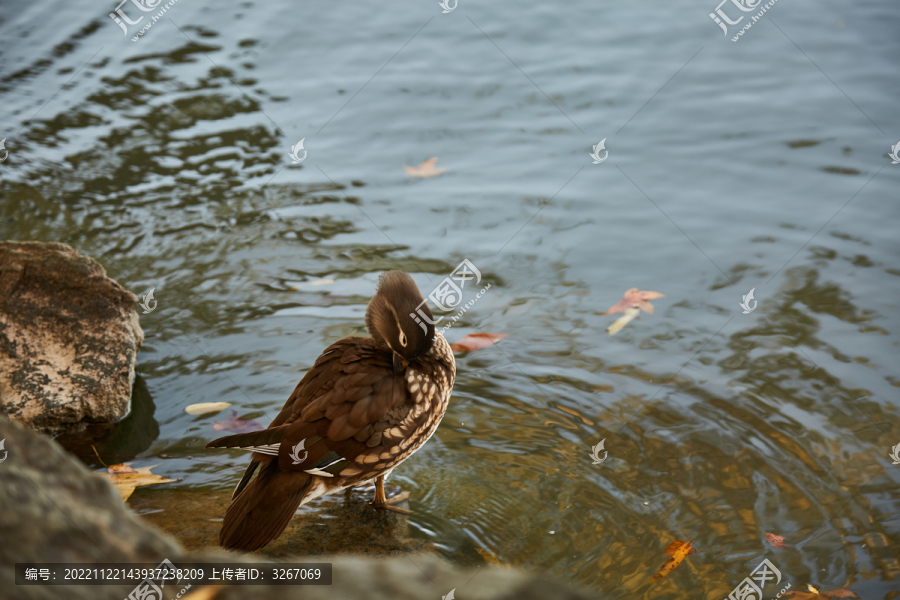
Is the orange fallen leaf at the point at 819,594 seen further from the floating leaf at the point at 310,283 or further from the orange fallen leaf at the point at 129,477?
the floating leaf at the point at 310,283

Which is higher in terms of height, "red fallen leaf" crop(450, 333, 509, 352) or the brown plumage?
the brown plumage

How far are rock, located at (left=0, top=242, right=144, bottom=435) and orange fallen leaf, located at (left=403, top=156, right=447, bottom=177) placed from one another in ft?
8.72

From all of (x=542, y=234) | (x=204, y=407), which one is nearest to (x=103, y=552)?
(x=204, y=407)

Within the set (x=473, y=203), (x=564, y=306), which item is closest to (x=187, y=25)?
(x=473, y=203)

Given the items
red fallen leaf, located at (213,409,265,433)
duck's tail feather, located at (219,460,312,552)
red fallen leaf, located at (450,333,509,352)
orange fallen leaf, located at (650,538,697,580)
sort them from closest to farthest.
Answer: duck's tail feather, located at (219,460,312,552) < orange fallen leaf, located at (650,538,697,580) < red fallen leaf, located at (213,409,265,433) < red fallen leaf, located at (450,333,509,352)

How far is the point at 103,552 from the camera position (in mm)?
986

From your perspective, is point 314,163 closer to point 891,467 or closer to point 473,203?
point 473,203

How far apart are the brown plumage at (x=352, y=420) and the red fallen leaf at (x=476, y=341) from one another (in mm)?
1051

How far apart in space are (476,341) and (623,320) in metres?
0.98

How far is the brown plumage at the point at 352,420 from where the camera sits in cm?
270

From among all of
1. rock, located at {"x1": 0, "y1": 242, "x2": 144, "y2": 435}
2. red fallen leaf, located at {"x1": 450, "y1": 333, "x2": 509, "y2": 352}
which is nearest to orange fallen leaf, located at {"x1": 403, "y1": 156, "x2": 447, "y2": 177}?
red fallen leaf, located at {"x1": 450, "y1": 333, "x2": 509, "y2": 352}

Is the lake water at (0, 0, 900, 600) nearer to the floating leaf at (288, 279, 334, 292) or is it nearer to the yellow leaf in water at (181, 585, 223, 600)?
the floating leaf at (288, 279, 334, 292)

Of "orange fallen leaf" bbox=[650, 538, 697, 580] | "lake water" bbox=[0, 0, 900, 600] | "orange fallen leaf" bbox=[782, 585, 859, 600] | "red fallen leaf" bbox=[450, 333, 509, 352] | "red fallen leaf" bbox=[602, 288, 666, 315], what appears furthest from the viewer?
"red fallen leaf" bbox=[602, 288, 666, 315]

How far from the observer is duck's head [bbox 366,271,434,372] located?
2.98 metres
